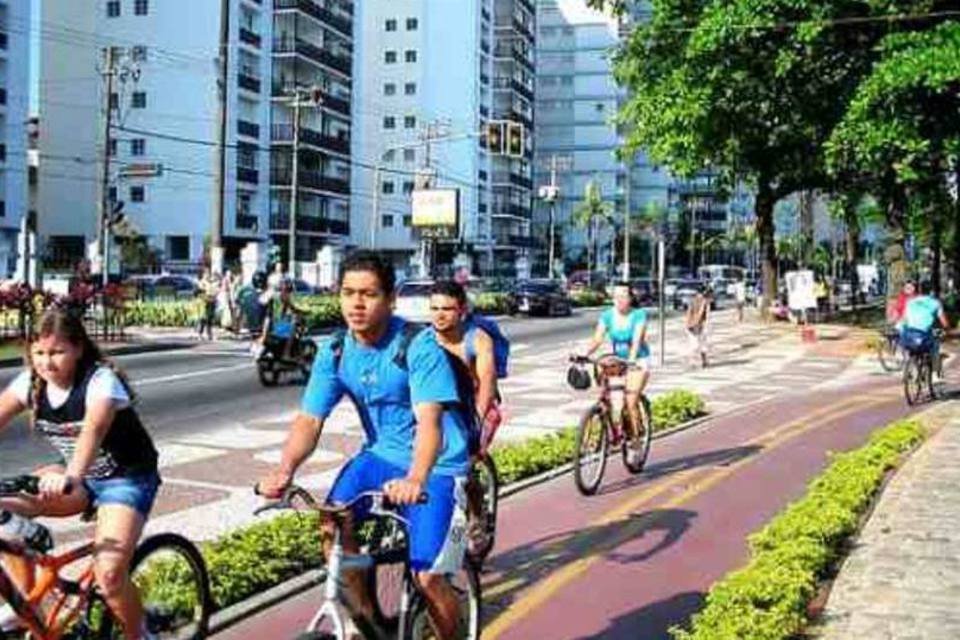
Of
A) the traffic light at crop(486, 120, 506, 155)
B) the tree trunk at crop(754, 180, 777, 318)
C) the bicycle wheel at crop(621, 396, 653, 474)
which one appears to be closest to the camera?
the bicycle wheel at crop(621, 396, 653, 474)

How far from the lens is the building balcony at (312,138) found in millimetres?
78188

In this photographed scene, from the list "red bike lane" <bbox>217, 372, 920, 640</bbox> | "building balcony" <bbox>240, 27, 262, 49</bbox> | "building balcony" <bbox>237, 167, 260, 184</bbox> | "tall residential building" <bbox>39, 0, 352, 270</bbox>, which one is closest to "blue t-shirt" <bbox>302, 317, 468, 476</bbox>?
"red bike lane" <bbox>217, 372, 920, 640</bbox>

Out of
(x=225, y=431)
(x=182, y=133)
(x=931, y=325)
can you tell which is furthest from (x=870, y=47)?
(x=182, y=133)

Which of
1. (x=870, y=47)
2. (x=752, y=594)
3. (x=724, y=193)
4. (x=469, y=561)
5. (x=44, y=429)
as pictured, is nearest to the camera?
(x=44, y=429)

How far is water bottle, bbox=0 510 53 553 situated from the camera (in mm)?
4590

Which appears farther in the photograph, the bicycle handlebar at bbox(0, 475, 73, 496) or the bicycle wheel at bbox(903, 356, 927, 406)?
the bicycle wheel at bbox(903, 356, 927, 406)

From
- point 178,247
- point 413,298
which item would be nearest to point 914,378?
point 413,298

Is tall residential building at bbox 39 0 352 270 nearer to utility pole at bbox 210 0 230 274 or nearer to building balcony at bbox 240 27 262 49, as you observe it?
building balcony at bbox 240 27 262 49

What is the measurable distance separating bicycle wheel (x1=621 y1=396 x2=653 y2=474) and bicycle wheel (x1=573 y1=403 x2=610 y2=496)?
1.89 feet

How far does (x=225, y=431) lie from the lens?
14094 millimetres

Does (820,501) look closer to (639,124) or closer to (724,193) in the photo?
(639,124)

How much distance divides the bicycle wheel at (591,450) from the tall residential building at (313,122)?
66.7 meters

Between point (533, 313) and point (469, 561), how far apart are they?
144 ft

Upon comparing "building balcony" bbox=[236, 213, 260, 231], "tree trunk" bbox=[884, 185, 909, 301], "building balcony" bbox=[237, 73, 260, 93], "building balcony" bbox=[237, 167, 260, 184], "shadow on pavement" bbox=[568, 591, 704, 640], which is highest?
"building balcony" bbox=[237, 73, 260, 93]
